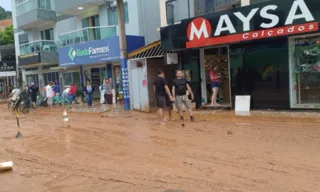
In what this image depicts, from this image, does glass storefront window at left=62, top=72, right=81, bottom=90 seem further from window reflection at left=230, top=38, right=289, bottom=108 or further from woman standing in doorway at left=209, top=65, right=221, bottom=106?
window reflection at left=230, top=38, right=289, bottom=108

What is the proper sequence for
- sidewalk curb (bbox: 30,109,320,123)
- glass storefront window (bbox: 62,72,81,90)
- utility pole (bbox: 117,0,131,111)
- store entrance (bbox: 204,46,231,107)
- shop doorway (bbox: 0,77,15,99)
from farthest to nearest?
shop doorway (bbox: 0,77,15,99) < glass storefront window (bbox: 62,72,81,90) < utility pole (bbox: 117,0,131,111) < store entrance (bbox: 204,46,231,107) < sidewalk curb (bbox: 30,109,320,123)

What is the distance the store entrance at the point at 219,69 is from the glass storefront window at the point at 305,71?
9.31ft

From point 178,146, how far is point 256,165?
2.42 metres

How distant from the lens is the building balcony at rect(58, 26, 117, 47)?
21625mm

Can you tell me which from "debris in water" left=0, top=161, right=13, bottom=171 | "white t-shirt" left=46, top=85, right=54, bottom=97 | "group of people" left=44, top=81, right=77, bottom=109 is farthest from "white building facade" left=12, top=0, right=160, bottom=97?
"debris in water" left=0, top=161, right=13, bottom=171

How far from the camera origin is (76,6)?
22.9 m

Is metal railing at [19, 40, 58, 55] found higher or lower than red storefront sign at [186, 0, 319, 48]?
higher

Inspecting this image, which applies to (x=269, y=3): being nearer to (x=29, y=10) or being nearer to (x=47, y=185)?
(x=47, y=185)

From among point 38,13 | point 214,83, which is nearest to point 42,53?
point 38,13

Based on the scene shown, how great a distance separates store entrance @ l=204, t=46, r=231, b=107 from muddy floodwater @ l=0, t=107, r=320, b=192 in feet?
10.4

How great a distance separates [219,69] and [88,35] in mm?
10791

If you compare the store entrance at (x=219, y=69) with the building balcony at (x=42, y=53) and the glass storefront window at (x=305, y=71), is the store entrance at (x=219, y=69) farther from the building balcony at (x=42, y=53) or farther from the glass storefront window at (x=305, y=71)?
the building balcony at (x=42, y=53)

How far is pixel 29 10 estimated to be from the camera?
2838 centimetres

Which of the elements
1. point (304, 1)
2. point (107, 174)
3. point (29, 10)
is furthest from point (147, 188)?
point (29, 10)
